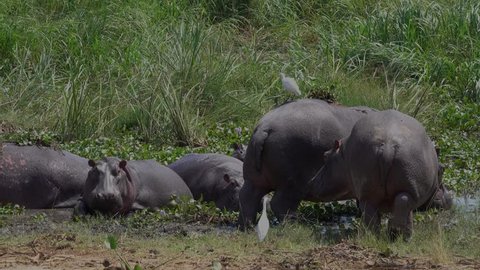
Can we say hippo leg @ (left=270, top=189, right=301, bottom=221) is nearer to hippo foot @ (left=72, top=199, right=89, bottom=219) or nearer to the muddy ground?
the muddy ground

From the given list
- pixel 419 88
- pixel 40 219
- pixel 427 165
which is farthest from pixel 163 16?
pixel 427 165

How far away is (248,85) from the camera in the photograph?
620 inches

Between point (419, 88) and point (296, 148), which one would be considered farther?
point (419, 88)

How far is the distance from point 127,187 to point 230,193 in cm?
104

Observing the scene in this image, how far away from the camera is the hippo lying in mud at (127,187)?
10328mm

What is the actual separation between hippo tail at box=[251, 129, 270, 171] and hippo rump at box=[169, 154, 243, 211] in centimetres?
167

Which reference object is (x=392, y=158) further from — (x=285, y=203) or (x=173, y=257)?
(x=285, y=203)

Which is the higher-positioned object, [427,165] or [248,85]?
[427,165]

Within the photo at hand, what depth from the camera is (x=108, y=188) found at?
1034 cm

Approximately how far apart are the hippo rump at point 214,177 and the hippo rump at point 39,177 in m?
1.01

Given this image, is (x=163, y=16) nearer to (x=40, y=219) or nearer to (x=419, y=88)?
(x=419, y=88)

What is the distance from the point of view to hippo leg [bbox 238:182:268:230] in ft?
31.6

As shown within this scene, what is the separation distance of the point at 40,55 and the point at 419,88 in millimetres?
4985

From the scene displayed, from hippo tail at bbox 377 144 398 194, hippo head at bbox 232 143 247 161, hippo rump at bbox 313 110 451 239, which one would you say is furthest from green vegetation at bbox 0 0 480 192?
hippo tail at bbox 377 144 398 194
